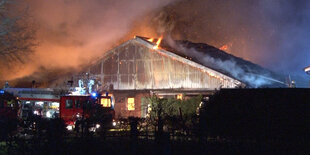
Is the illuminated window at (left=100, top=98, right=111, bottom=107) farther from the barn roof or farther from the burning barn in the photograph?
the barn roof

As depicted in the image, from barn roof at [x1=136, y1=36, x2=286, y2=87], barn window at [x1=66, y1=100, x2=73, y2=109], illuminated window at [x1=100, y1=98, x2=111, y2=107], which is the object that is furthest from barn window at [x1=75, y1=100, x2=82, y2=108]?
barn roof at [x1=136, y1=36, x2=286, y2=87]

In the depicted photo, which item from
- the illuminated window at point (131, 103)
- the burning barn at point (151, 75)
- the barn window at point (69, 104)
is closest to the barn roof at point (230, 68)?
the burning barn at point (151, 75)

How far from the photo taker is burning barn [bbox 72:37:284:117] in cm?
2378

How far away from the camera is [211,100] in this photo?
1273 centimetres

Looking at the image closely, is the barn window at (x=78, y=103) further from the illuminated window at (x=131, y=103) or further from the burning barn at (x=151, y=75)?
the illuminated window at (x=131, y=103)

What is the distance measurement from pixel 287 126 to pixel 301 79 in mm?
21010

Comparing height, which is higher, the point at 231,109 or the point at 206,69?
the point at 206,69

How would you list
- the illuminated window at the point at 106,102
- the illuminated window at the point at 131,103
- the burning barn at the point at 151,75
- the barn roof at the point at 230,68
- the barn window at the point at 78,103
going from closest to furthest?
1. the barn window at the point at 78,103
2. the illuminated window at the point at 106,102
3. the burning barn at the point at 151,75
4. the barn roof at the point at 230,68
5. the illuminated window at the point at 131,103

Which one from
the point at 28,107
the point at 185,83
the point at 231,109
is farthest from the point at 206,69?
the point at 28,107

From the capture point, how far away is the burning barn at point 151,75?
23.8 meters

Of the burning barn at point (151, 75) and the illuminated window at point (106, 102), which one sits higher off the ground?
the burning barn at point (151, 75)

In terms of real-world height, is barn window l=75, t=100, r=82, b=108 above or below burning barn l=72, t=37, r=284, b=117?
below

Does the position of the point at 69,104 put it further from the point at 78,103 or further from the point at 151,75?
the point at 151,75

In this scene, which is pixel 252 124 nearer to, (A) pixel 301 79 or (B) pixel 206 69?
(B) pixel 206 69
